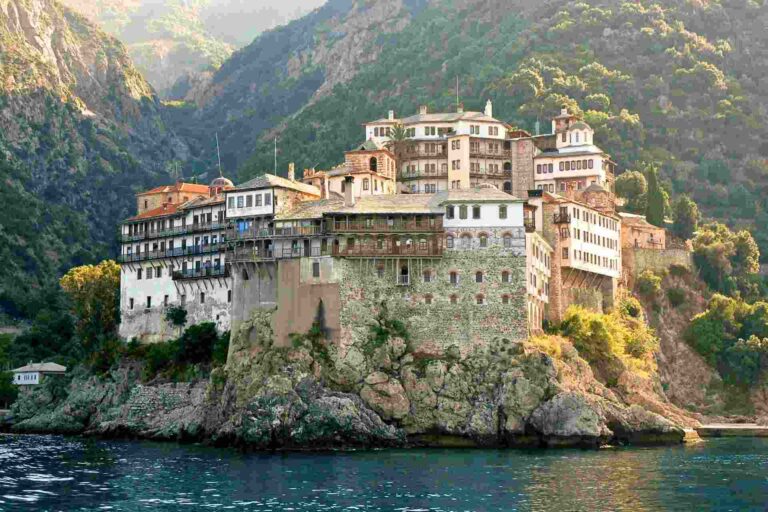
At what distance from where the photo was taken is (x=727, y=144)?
163875 mm

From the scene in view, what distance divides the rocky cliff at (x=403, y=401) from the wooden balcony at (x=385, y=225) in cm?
807

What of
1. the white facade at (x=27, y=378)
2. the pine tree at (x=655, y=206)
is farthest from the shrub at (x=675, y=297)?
the white facade at (x=27, y=378)

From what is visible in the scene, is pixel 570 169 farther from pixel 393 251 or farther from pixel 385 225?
pixel 393 251

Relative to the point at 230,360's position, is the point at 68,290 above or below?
above

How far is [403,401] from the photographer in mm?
94062

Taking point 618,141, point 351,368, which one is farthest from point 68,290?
point 618,141

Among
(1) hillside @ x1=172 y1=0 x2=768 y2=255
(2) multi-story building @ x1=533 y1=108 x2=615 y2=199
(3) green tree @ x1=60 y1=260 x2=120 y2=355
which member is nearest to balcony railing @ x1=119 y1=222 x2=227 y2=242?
(3) green tree @ x1=60 y1=260 x2=120 y2=355

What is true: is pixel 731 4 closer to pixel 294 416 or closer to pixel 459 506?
pixel 294 416

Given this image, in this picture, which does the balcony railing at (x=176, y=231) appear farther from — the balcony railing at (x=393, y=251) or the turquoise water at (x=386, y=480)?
the turquoise water at (x=386, y=480)

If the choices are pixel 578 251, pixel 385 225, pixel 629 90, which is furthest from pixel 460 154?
pixel 629 90

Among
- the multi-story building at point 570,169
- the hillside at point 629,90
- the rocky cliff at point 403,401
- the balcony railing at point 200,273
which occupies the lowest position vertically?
the rocky cliff at point 403,401

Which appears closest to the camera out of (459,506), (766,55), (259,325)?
(459,506)

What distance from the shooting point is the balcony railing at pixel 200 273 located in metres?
111

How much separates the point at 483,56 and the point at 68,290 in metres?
84.9
